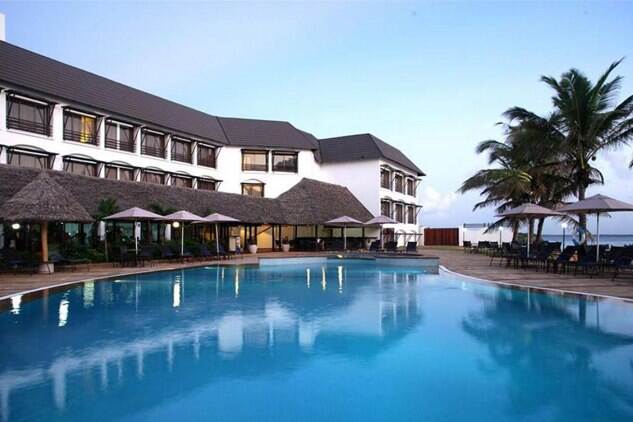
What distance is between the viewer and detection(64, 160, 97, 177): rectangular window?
23.1m

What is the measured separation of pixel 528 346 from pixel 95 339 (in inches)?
282

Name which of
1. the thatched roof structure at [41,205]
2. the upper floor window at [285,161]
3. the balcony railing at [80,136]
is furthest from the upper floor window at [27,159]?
the upper floor window at [285,161]

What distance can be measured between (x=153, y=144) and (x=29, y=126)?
790 cm

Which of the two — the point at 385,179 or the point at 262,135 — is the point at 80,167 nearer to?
the point at 262,135

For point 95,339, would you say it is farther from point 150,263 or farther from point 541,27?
point 541,27

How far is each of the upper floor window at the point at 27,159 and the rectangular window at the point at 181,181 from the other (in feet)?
27.0

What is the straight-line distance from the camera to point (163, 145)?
29.0m

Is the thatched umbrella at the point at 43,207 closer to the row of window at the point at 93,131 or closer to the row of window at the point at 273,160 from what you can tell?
the row of window at the point at 93,131

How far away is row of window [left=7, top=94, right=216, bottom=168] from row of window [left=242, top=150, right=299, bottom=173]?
2956mm

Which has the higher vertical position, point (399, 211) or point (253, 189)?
point (253, 189)

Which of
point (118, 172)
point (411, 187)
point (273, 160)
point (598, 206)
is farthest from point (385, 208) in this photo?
point (598, 206)

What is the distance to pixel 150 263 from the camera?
19031mm

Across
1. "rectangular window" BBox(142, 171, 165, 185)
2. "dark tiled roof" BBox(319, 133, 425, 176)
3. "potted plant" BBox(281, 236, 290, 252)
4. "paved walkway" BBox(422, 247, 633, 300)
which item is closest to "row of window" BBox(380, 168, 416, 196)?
"dark tiled roof" BBox(319, 133, 425, 176)

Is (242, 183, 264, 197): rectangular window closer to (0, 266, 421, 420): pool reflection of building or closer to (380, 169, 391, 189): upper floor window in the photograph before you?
(380, 169, 391, 189): upper floor window
